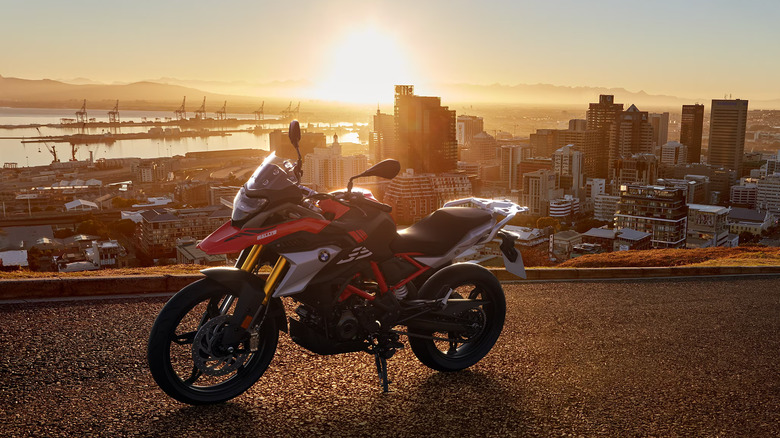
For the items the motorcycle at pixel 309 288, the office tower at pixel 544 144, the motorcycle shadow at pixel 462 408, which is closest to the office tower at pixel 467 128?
the office tower at pixel 544 144

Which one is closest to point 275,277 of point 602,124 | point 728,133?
point 602,124

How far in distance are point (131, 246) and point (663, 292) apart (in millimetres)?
24965

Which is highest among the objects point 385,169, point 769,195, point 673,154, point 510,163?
point 385,169

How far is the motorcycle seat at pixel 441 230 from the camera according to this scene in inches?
162

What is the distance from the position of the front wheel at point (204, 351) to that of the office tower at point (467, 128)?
4203 inches

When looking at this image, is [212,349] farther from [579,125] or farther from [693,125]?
[693,125]

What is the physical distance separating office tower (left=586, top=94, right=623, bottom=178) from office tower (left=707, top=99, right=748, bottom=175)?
15136mm

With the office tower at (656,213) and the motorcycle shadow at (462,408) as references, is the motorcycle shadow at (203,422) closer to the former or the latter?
the motorcycle shadow at (462,408)

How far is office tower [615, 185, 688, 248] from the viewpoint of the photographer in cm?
4209

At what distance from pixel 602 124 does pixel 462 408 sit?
3746 inches

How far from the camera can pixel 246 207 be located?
3.46 meters

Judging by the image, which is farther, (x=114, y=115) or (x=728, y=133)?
(x=114, y=115)

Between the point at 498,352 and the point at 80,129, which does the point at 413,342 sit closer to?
the point at 498,352

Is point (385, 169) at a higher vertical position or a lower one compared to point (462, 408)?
higher
